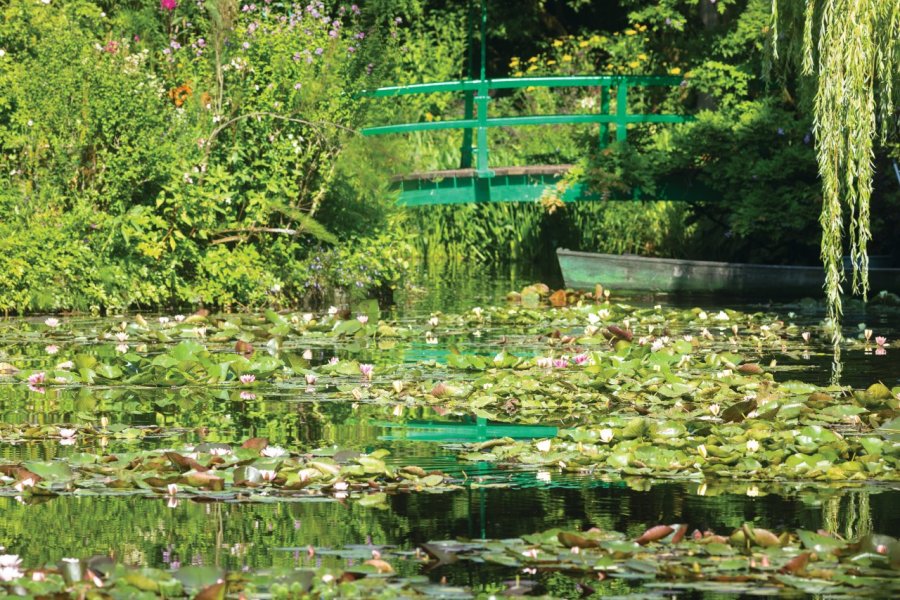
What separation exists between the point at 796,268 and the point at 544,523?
10342 mm

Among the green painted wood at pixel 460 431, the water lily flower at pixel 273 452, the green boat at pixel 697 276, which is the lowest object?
the green painted wood at pixel 460 431

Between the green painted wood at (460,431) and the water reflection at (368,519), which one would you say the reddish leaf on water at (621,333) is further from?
the water reflection at (368,519)

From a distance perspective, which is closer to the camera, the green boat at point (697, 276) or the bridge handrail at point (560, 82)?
the green boat at point (697, 276)

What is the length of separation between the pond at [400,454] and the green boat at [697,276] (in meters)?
4.04

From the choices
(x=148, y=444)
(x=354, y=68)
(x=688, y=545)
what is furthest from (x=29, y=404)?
(x=354, y=68)

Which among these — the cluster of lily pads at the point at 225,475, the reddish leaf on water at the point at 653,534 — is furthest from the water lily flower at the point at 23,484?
the reddish leaf on water at the point at 653,534

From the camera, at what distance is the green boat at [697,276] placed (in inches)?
587

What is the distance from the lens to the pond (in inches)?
184

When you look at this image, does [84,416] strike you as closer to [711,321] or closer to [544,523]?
[544,523]

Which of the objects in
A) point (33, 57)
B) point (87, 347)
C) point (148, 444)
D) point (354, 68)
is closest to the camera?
point (148, 444)

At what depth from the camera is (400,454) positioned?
21.0 feet

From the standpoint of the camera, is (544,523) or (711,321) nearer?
(544,523)

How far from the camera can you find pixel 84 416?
24.2ft

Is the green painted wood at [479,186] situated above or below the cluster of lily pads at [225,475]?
above
